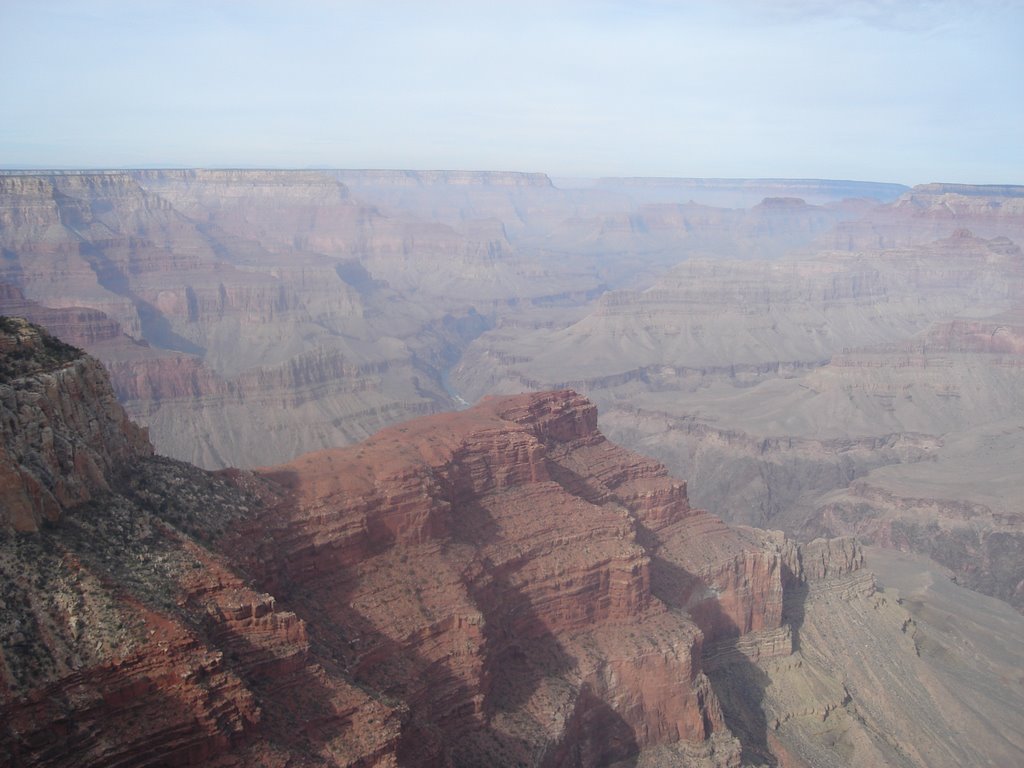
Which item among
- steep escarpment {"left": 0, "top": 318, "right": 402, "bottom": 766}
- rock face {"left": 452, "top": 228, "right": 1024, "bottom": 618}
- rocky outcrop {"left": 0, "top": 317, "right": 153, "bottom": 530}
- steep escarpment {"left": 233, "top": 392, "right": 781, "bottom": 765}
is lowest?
rock face {"left": 452, "top": 228, "right": 1024, "bottom": 618}

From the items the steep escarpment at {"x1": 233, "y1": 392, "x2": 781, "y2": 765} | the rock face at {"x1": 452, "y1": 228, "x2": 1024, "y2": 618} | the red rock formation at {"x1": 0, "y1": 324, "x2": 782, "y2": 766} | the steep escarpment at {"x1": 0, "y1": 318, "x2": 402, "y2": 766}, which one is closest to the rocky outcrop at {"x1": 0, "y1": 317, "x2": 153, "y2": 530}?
the steep escarpment at {"x1": 0, "y1": 318, "x2": 402, "y2": 766}

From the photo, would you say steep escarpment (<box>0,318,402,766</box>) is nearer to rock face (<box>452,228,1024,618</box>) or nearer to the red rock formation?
the red rock formation

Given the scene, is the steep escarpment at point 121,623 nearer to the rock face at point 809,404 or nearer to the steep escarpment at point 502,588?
the steep escarpment at point 502,588

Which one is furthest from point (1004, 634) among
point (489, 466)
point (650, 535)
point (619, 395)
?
point (619, 395)

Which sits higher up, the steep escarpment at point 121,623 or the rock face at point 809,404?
the steep escarpment at point 121,623

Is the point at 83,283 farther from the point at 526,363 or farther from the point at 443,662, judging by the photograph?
the point at 443,662

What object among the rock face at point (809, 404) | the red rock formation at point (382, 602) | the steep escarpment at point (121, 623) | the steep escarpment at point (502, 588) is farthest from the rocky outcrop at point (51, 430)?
the rock face at point (809, 404)

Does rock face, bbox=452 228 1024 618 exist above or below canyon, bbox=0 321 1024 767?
below

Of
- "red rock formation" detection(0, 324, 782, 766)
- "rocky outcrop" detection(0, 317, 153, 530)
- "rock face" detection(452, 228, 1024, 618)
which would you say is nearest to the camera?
"red rock formation" detection(0, 324, 782, 766)
